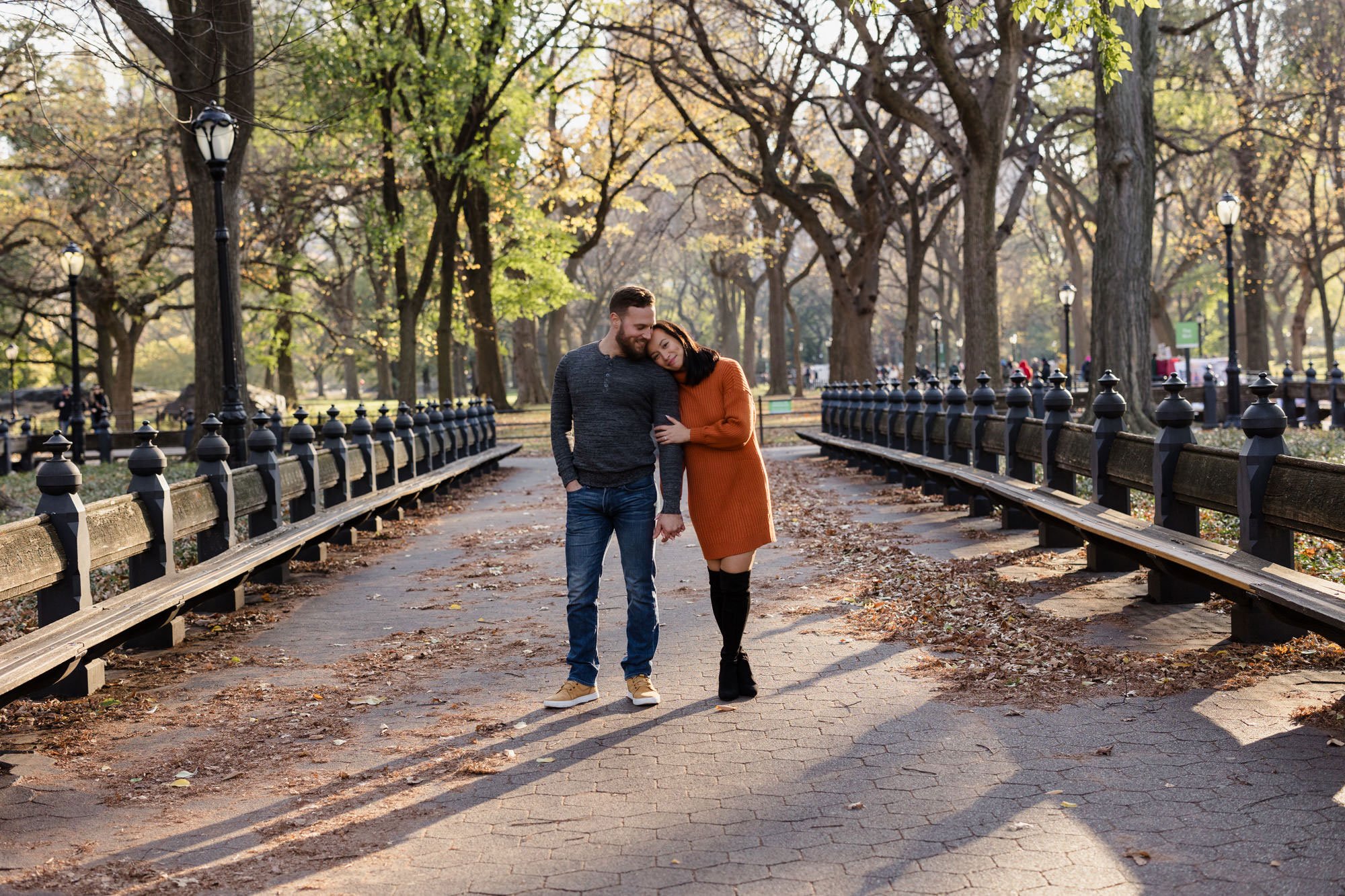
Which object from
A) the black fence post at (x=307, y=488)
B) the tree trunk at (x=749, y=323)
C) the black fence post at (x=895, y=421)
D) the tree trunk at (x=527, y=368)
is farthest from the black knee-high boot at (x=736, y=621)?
the tree trunk at (x=749, y=323)

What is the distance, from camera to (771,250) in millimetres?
46438

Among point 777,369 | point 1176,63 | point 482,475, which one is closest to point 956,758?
point 482,475

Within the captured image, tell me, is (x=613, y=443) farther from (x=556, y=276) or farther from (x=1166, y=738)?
(x=556, y=276)

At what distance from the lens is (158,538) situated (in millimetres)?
7926

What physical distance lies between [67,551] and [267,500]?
3.86m

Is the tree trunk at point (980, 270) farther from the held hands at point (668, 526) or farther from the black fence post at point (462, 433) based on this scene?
the held hands at point (668, 526)

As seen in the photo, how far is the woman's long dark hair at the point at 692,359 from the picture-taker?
634 cm

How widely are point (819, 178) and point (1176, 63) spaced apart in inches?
334

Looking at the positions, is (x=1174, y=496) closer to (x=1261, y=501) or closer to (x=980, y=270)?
(x=1261, y=501)

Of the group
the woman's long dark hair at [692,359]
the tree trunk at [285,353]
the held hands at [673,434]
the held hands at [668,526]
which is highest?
the tree trunk at [285,353]

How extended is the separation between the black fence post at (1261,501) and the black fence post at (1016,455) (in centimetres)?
532

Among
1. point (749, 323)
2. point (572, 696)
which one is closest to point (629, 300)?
point (572, 696)

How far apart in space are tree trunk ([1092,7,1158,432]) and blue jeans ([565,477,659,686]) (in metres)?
11.6

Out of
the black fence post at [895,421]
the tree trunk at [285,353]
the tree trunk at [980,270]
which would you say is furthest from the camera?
the tree trunk at [285,353]
